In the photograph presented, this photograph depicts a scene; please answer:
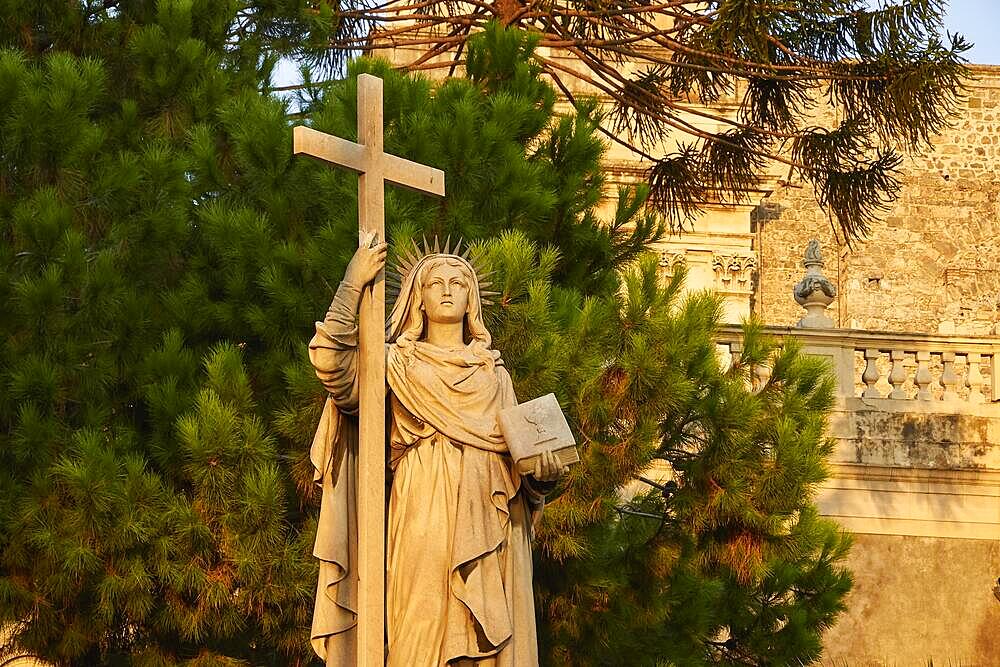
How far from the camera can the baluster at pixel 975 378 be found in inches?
561

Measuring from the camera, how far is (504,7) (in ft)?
42.2

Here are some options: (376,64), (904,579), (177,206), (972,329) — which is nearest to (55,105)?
(177,206)

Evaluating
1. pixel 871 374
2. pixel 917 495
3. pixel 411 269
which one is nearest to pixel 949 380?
pixel 871 374

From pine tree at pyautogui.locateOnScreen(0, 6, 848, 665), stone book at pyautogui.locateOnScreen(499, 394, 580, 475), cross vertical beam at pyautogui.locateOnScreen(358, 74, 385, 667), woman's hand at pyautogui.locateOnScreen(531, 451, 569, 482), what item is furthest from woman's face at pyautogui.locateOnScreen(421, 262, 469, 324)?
pine tree at pyautogui.locateOnScreen(0, 6, 848, 665)

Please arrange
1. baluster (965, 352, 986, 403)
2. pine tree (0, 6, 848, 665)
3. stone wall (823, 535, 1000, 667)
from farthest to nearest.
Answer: baluster (965, 352, 986, 403) < stone wall (823, 535, 1000, 667) < pine tree (0, 6, 848, 665)

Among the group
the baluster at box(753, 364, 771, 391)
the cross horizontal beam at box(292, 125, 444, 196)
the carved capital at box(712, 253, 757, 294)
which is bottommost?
the baluster at box(753, 364, 771, 391)

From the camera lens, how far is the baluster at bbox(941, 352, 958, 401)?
14258 mm

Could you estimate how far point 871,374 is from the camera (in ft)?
46.6

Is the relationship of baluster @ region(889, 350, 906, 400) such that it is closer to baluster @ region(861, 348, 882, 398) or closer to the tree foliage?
baluster @ region(861, 348, 882, 398)

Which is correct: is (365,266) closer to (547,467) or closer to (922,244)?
(547,467)

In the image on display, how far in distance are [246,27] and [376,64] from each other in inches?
50.4

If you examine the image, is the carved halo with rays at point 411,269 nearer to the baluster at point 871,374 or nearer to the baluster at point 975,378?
the baluster at point 871,374

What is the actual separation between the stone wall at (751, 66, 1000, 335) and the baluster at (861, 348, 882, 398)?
8.80 meters

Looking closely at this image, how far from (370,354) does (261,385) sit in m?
3.59
